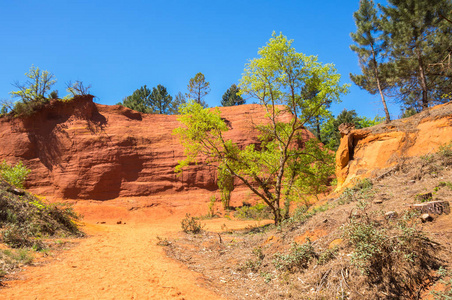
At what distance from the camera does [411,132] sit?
382 inches

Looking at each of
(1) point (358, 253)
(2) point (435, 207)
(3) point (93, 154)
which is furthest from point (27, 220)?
(3) point (93, 154)

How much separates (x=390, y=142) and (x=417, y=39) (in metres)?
12.1

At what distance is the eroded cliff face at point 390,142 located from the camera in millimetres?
8853

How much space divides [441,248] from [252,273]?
424 cm

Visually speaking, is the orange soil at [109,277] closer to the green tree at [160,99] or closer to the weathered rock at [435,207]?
the weathered rock at [435,207]

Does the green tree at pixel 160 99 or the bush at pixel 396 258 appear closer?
the bush at pixel 396 258

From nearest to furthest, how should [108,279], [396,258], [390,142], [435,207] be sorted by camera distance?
[396,258] → [435,207] → [108,279] → [390,142]

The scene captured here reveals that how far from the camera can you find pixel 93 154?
98.6ft

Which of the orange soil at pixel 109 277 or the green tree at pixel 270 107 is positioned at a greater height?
the green tree at pixel 270 107

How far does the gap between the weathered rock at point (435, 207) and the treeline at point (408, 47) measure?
496 inches

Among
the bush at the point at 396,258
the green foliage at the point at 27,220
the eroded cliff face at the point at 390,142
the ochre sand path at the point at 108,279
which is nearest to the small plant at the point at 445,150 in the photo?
the eroded cliff face at the point at 390,142

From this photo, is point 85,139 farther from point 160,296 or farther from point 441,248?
point 441,248

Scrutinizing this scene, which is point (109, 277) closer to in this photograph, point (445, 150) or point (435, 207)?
point (435, 207)

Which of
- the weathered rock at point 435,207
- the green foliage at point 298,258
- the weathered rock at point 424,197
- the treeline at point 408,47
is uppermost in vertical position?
the treeline at point 408,47
